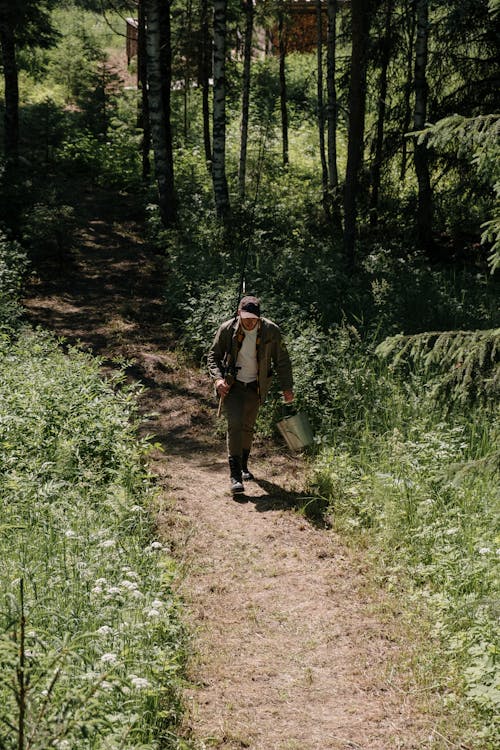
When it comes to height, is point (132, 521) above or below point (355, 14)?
below

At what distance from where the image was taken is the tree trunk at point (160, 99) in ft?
54.9

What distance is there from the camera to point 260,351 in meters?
8.02

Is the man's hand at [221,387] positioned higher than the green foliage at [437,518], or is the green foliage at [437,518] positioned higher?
the man's hand at [221,387]

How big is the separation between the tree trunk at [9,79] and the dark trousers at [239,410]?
46.7 ft

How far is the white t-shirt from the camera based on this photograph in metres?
7.96

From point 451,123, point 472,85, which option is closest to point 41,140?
point 472,85

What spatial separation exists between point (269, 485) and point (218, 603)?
2522 millimetres

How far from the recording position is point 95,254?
58.8 feet

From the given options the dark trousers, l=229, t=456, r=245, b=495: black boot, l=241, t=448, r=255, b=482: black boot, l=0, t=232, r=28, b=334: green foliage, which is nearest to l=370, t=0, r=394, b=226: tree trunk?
l=0, t=232, r=28, b=334: green foliage

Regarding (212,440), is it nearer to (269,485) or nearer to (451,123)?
(269,485)

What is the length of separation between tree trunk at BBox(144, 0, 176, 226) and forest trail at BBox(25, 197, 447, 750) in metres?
8.96

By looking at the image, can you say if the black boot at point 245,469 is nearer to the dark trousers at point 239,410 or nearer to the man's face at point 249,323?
the dark trousers at point 239,410

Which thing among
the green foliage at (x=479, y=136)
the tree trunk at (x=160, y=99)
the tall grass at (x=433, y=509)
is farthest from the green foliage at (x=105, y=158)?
the green foliage at (x=479, y=136)

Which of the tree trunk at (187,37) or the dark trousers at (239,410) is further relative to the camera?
the tree trunk at (187,37)
